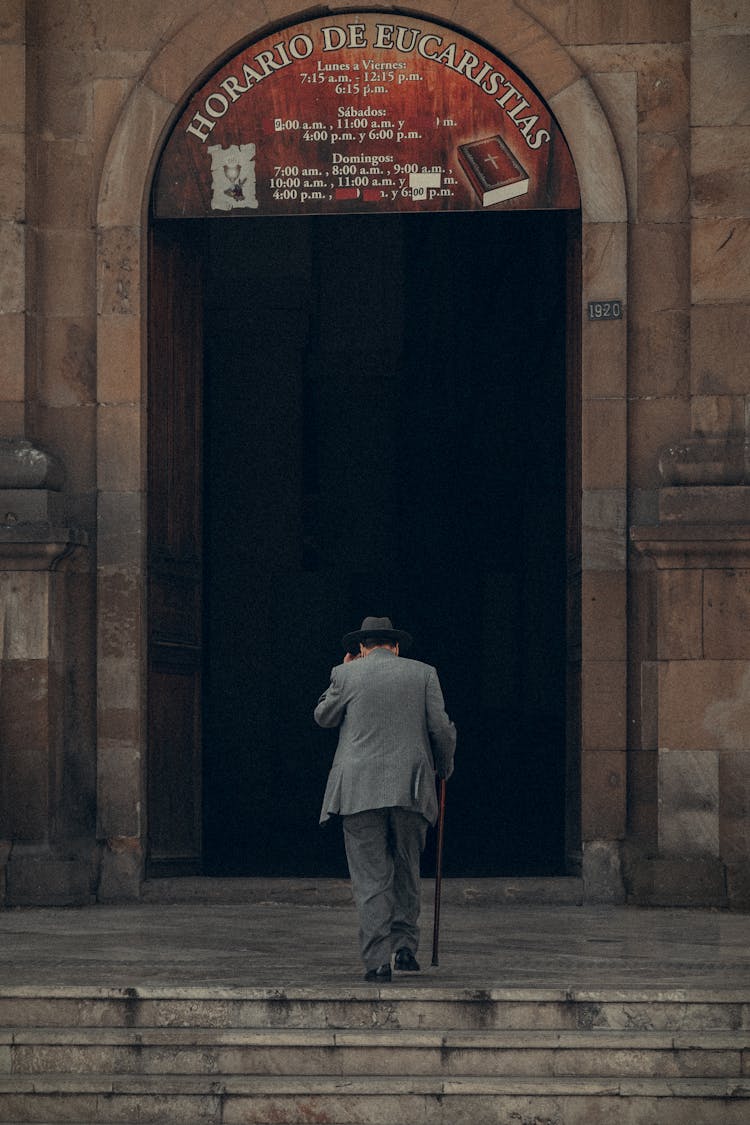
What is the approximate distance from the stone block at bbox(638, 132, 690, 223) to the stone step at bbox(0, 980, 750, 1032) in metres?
6.13

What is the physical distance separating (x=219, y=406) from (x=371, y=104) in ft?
25.7

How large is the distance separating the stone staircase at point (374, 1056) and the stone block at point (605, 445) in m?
5.04

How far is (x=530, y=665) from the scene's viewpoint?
71.0 ft

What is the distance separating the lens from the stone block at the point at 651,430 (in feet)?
44.1

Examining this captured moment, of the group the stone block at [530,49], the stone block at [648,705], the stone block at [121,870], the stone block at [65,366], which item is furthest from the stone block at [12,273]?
the stone block at [648,705]

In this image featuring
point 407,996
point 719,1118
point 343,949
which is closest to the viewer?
point 719,1118

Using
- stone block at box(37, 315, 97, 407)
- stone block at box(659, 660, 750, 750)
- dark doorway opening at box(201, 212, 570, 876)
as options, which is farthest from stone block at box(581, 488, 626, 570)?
dark doorway opening at box(201, 212, 570, 876)

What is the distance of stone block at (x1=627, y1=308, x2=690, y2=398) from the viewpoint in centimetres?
1351

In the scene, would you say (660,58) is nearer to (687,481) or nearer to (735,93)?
(735,93)

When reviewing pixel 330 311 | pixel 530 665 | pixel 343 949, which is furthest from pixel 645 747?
pixel 330 311

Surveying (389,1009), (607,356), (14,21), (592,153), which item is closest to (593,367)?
(607,356)

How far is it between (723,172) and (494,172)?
144 centimetres

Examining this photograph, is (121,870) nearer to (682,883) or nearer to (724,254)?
(682,883)

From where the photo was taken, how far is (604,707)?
13.4 metres
